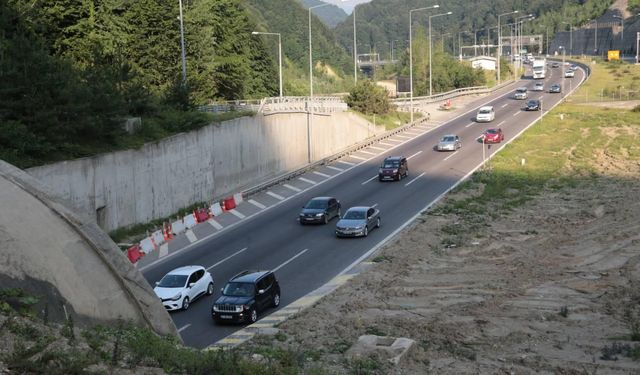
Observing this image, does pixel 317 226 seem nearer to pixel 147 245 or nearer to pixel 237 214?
pixel 237 214

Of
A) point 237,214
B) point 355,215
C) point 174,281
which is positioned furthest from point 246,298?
A: point 237,214

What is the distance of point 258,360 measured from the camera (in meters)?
17.9

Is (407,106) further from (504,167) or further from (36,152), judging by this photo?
(36,152)

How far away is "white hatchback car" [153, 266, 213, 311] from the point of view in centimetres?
2607

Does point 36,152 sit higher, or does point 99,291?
point 36,152

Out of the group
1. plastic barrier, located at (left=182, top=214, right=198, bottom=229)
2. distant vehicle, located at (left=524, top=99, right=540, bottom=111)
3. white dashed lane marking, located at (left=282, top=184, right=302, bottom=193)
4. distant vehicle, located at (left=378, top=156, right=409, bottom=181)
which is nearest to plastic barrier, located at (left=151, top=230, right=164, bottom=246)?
plastic barrier, located at (left=182, top=214, right=198, bottom=229)

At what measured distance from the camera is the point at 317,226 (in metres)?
39.2

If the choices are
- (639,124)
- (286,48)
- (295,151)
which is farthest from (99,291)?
(286,48)

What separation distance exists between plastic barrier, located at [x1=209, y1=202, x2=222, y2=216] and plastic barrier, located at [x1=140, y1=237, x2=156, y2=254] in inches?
272

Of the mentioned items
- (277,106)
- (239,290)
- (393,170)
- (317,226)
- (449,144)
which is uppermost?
(277,106)

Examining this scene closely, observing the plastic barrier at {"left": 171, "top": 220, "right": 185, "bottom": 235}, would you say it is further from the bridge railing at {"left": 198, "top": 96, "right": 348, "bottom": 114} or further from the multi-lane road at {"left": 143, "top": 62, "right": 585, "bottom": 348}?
the bridge railing at {"left": 198, "top": 96, "right": 348, "bottom": 114}

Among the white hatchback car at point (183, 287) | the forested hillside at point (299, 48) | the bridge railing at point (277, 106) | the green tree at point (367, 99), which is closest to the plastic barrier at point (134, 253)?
the white hatchback car at point (183, 287)

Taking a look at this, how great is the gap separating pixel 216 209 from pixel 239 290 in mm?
17728

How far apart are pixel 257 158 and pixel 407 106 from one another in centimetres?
3730
